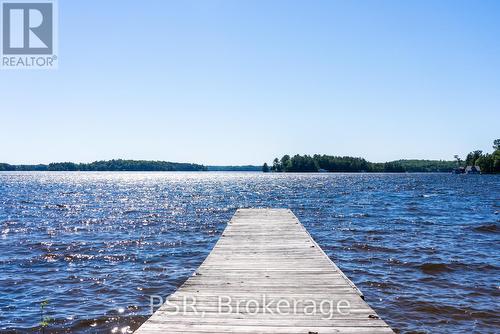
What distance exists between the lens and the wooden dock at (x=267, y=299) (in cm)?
583

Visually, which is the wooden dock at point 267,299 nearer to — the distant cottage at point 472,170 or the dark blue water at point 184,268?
the dark blue water at point 184,268

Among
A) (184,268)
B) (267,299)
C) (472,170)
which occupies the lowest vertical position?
(184,268)

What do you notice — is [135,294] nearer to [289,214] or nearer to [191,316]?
[191,316]

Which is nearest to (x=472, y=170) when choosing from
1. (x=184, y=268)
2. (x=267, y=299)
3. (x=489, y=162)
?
(x=489, y=162)

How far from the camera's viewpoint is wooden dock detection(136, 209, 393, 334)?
19.1 ft

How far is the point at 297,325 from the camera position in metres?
5.93

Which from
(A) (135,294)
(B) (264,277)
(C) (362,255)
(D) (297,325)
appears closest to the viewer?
(D) (297,325)

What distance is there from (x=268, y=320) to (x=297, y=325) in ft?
1.48

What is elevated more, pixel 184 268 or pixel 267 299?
pixel 267 299

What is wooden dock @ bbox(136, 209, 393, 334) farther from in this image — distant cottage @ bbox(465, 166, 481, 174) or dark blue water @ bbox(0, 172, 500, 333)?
distant cottage @ bbox(465, 166, 481, 174)

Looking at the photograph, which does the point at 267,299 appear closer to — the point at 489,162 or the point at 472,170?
the point at 489,162

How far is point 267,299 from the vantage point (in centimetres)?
707

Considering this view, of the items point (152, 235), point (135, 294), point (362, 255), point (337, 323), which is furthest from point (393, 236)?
point (337, 323)

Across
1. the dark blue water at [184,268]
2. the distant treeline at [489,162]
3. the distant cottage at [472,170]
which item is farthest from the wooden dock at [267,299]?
the distant cottage at [472,170]
